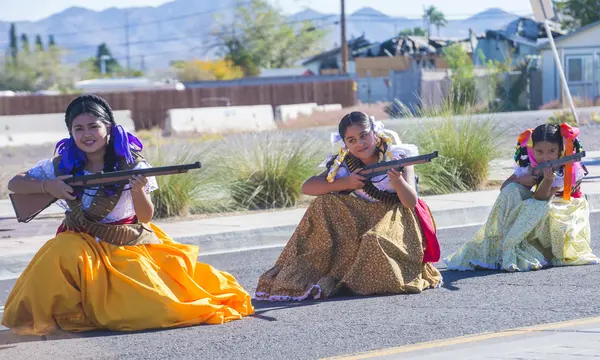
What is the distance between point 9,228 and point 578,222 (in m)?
6.73

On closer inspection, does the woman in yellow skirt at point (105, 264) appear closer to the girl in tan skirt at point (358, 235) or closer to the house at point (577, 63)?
the girl in tan skirt at point (358, 235)

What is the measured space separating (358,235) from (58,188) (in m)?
2.19

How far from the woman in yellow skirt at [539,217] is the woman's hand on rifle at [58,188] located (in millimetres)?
3508

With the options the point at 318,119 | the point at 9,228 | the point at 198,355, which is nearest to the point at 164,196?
the point at 9,228

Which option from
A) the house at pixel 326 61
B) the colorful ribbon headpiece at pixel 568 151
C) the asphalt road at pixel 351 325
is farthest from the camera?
the house at pixel 326 61

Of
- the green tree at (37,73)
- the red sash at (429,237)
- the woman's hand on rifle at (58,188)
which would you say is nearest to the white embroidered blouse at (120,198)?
the woman's hand on rifle at (58,188)

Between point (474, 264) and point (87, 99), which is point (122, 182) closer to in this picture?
point (87, 99)

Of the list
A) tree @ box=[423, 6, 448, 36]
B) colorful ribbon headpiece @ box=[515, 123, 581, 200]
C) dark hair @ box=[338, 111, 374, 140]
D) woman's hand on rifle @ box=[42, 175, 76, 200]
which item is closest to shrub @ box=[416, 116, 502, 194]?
colorful ribbon headpiece @ box=[515, 123, 581, 200]

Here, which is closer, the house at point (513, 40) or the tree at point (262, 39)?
the house at point (513, 40)

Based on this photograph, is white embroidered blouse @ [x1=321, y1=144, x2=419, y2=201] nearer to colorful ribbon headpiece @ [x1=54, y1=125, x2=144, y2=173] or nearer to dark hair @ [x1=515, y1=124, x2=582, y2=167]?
dark hair @ [x1=515, y1=124, x2=582, y2=167]

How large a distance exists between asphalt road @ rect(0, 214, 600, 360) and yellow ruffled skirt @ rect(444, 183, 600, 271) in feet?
1.40

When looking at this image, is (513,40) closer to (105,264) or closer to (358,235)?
(358,235)

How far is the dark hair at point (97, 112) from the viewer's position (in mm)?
6980

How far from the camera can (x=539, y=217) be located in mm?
8711
